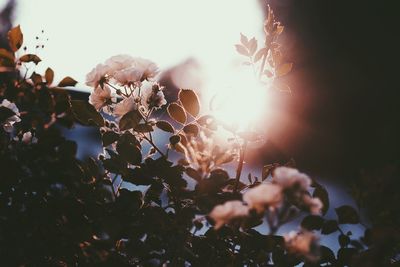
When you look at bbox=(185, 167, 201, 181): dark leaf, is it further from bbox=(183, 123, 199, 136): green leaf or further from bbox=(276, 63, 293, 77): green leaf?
bbox=(276, 63, 293, 77): green leaf

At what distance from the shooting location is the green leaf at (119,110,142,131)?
133 centimetres

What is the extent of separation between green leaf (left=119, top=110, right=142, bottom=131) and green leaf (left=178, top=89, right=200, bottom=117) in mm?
191

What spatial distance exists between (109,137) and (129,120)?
0.08 metres

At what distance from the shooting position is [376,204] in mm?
1084

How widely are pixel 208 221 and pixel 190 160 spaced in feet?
0.61

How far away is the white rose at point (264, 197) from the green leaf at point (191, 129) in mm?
489

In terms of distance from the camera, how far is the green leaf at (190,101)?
1.47 metres

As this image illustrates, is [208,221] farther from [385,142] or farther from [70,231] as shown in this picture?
[385,142]

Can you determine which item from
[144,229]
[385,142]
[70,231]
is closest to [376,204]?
[144,229]

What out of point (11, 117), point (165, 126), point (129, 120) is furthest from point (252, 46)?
point (11, 117)

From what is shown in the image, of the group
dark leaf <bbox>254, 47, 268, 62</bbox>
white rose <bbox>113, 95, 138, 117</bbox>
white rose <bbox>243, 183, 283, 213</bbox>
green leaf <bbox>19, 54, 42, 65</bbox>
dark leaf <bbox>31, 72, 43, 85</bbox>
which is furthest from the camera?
dark leaf <bbox>254, 47, 268, 62</bbox>

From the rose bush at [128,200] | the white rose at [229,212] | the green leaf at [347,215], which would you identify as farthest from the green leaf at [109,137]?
the green leaf at [347,215]

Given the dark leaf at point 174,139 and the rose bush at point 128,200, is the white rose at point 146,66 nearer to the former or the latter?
the rose bush at point 128,200

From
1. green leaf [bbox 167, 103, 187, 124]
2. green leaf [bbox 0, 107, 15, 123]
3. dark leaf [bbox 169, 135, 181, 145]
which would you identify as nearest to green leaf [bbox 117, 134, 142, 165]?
dark leaf [bbox 169, 135, 181, 145]
